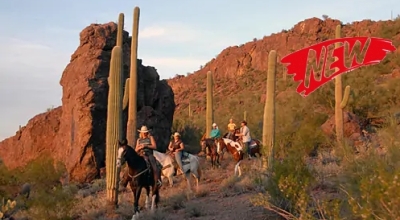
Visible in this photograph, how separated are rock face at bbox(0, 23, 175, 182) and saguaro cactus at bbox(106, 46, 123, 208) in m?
7.40

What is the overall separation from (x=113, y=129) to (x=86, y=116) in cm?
805

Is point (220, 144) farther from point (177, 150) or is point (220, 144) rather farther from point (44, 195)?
point (44, 195)

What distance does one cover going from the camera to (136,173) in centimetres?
1229

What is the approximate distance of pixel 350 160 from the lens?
30.3ft

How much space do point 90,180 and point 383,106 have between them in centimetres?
1529

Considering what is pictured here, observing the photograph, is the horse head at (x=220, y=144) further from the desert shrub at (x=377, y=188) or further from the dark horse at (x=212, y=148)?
the desert shrub at (x=377, y=188)

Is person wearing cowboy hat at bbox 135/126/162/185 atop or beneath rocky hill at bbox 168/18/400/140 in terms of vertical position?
beneath

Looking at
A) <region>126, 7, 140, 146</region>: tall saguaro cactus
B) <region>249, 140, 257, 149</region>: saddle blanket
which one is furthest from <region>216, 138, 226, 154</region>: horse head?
<region>126, 7, 140, 146</region>: tall saguaro cactus

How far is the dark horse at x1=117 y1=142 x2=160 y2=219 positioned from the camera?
39.2 ft

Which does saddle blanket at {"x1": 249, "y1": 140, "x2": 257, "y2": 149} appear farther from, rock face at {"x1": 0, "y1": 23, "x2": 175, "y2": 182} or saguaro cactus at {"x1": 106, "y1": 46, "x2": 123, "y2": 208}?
rock face at {"x1": 0, "y1": 23, "x2": 175, "y2": 182}

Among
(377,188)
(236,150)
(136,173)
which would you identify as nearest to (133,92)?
(236,150)

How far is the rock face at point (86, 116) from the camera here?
848 inches

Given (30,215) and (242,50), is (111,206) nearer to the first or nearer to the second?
(30,215)

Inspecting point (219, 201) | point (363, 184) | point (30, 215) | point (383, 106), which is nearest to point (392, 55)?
point (383, 106)
